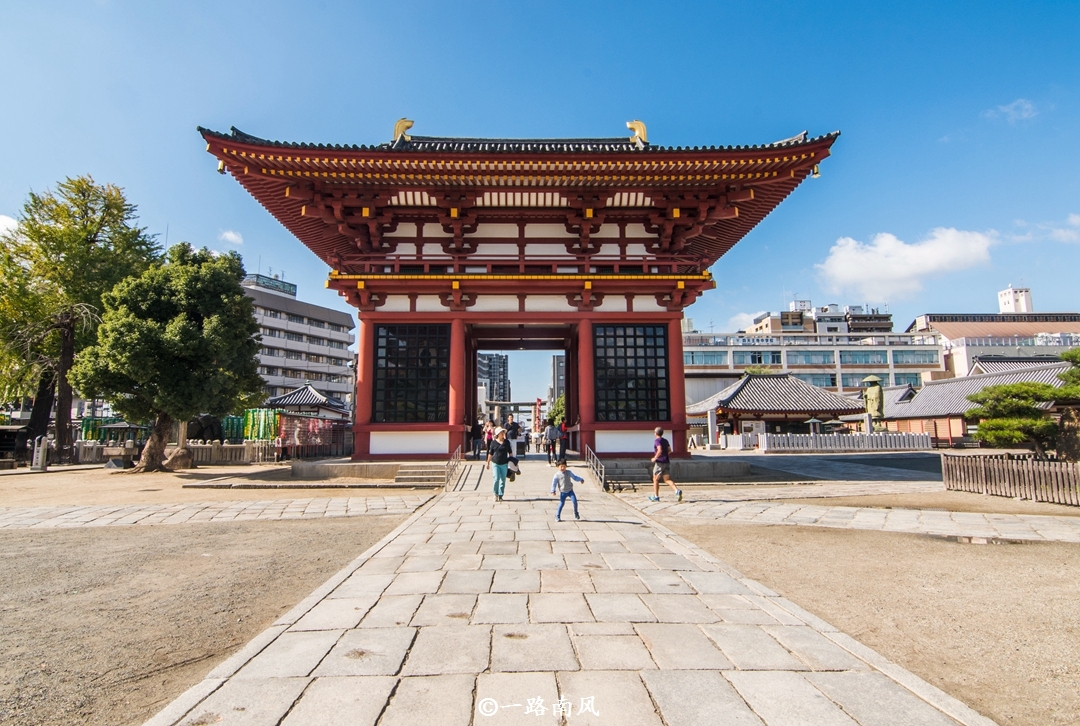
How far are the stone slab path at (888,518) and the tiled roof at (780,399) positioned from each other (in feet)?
80.0

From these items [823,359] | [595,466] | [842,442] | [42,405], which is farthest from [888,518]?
[823,359]

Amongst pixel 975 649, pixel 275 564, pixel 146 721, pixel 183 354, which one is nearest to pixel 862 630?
pixel 975 649

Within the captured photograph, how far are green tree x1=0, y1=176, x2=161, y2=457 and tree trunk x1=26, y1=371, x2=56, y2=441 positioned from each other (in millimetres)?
381

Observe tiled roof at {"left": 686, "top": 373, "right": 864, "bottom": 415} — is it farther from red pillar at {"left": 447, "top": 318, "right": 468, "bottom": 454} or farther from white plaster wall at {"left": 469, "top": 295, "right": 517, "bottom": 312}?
red pillar at {"left": 447, "top": 318, "right": 468, "bottom": 454}

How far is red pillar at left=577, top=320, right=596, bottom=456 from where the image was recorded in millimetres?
15344

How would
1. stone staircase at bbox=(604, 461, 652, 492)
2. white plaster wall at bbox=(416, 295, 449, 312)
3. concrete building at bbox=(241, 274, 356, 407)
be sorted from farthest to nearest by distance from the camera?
concrete building at bbox=(241, 274, 356, 407) < white plaster wall at bbox=(416, 295, 449, 312) < stone staircase at bbox=(604, 461, 652, 492)

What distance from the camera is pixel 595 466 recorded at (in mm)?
13711

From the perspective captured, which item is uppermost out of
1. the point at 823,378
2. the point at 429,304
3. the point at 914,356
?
the point at 914,356

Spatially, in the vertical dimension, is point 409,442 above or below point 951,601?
above

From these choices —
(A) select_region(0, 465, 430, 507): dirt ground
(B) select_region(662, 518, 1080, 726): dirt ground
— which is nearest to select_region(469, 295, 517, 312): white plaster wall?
(A) select_region(0, 465, 430, 507): dirt ground

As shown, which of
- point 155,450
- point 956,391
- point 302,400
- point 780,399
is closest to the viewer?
point 155,450

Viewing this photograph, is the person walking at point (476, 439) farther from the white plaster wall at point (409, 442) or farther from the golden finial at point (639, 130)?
the golden finial at point (639, 130)

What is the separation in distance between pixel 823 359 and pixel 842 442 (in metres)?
40.8

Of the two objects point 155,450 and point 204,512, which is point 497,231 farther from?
point 155,450
